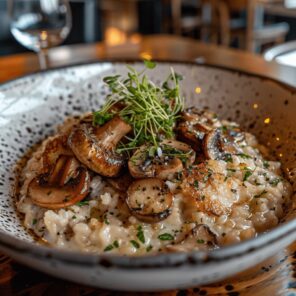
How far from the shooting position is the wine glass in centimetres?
291

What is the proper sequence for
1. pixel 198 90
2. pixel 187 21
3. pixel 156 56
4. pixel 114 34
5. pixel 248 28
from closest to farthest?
pixel 198 90 < pixel 156 56 < pixel 248 28 < pixel 187 21 < pixel 114 34

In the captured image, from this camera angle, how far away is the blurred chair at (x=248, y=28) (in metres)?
7.84

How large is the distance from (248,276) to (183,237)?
0.25 metres

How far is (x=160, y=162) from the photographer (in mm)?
1608

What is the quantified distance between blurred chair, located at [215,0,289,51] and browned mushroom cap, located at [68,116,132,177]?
266 inches

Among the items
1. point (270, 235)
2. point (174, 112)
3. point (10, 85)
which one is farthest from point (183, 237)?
point (10, 85)

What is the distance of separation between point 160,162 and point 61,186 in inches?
15.6

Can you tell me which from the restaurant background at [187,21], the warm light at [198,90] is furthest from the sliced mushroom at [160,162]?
the restaurant background at [187,21]

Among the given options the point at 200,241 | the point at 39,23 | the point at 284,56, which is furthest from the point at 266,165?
the point at 39,23

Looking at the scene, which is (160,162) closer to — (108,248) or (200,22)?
(108,248)

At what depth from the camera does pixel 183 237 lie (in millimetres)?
1444

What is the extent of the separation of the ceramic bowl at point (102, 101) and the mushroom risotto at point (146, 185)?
0.12 metres

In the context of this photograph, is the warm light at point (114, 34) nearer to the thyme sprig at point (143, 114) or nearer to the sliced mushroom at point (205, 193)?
the thyme sprig at point (143, 114)

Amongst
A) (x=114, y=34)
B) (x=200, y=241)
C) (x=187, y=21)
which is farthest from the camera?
(x=114, y=34)
